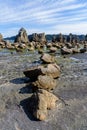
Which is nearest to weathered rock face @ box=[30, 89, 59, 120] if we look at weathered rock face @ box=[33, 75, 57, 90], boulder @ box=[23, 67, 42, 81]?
weathered rock face @ box=[33, 75, 57, 90]

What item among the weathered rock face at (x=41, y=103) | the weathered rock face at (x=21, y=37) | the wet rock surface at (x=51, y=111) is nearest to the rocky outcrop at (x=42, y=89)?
the weathered rock face at (x=41, y=103)

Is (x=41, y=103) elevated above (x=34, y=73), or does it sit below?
below

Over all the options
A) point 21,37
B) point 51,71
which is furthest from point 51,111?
point 21,37

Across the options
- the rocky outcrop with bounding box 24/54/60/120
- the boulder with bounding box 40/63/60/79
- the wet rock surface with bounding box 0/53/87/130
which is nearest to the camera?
the wet rock surface with bounding box 0/53/87/130

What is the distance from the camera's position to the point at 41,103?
16.4m

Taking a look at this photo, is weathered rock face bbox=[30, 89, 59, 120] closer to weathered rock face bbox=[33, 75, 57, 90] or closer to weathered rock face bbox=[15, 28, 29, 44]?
weathered rock face bbox=[33, 75, 57, 90]

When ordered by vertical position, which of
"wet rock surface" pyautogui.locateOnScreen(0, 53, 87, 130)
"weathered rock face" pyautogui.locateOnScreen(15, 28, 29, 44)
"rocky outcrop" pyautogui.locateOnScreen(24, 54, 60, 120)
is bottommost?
"weathered rock face" pyautogui.locateOnScreen(15, 28, 29, 44)

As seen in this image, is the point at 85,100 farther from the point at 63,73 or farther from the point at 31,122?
the point at 63,73

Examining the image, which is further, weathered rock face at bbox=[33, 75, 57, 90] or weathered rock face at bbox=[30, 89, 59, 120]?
weathered rock face at bbox=[33, 75, 57, 90]

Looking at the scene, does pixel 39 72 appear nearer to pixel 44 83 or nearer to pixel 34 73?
pixel 34 73

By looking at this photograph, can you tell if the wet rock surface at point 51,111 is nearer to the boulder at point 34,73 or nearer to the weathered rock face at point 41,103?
the weathered rock face at point 41,103

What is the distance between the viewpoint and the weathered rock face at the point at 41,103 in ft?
52.2

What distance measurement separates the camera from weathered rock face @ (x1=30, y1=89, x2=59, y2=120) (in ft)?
52.2

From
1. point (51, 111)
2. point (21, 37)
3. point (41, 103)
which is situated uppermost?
point (41, 103)
